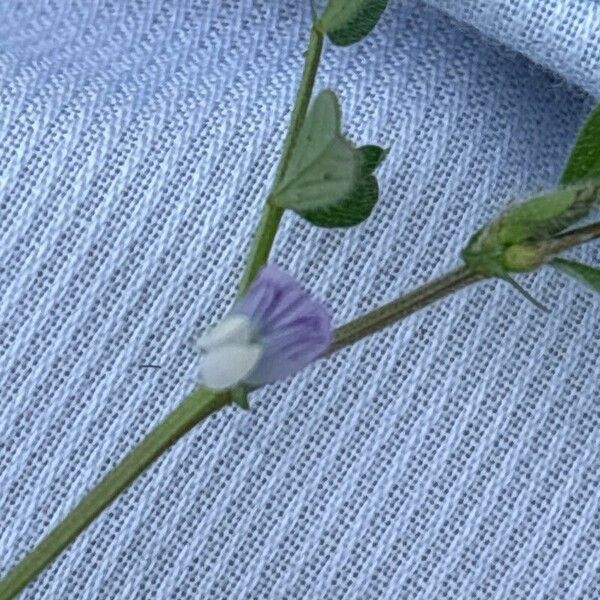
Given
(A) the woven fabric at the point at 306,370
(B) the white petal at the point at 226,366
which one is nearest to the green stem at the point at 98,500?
(B) the white petal at the point at 226,366

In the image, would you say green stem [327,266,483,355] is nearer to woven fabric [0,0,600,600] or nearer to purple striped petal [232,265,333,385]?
purple striped petal [232,265,333,385]

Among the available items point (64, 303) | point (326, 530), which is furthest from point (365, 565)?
point (64, 303)

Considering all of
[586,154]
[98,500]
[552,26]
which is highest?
[552,26]

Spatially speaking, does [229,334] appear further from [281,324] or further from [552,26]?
[552,26]

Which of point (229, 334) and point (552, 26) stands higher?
point (552, 26)

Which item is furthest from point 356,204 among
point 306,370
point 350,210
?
point 306,370
